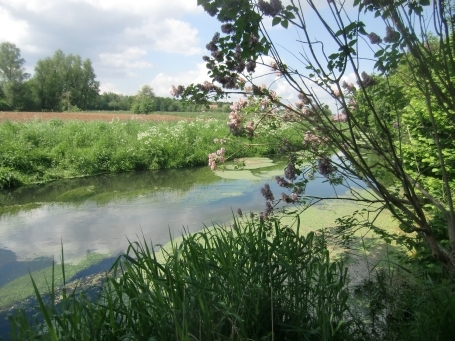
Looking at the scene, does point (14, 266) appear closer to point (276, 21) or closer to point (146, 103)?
point (276, 21)

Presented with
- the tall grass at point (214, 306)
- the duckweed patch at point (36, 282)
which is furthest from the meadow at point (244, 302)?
the duckweed patch at point (36, 282)

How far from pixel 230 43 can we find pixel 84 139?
35.5 ft

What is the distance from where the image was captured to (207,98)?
8.95 feet

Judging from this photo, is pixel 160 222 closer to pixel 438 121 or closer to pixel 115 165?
pixel 438 121

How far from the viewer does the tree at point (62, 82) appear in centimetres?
4097

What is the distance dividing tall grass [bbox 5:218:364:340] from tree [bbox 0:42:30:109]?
128 ft

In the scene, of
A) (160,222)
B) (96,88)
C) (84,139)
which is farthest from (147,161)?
(96,88)

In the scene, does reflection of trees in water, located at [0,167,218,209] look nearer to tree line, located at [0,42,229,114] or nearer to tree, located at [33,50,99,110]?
tree line, located at [0,42,229,114]

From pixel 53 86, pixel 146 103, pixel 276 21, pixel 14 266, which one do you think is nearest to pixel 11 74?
pixel 53 86

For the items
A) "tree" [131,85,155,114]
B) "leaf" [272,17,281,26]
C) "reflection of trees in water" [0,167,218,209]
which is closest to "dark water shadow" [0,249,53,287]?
"reflection of trees in water" [0,167,218,209]

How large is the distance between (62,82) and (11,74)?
5.52 meters

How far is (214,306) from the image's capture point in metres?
1.94

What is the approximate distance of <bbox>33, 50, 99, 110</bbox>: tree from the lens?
134 feet

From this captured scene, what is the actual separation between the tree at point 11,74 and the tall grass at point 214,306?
3898cm
